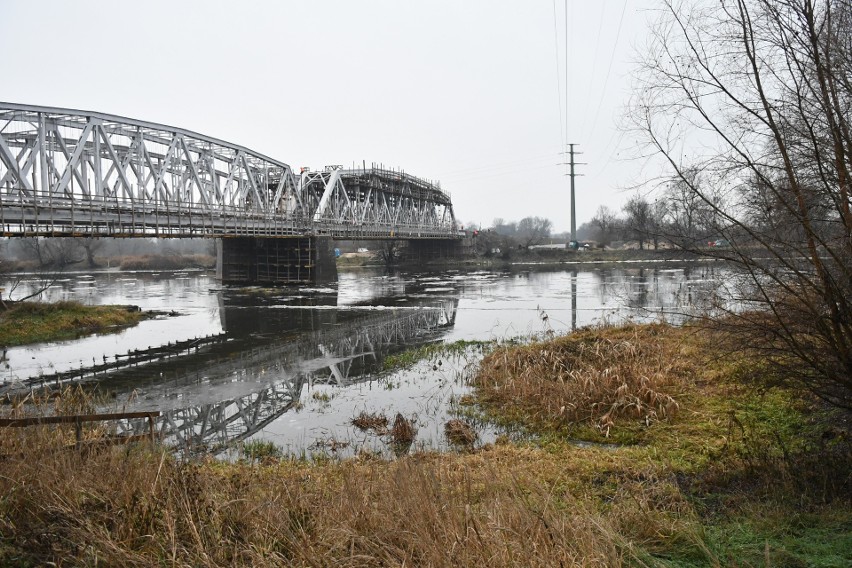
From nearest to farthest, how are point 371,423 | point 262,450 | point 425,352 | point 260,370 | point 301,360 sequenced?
point 262,450, point 371,423, point 260,370, point 301,360, point 425,352

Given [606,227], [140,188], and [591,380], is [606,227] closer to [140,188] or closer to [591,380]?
[591,380]

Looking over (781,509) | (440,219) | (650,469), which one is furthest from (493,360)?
(440,219)

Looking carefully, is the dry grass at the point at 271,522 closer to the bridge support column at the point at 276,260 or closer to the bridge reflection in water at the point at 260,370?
the bridge reflection in water at the point at 260,370

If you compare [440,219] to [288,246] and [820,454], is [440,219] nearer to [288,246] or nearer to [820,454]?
[288,246]

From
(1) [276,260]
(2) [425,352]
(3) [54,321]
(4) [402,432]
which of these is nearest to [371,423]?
(4) [402,432]

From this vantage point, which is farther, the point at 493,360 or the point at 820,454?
the point at 493,360

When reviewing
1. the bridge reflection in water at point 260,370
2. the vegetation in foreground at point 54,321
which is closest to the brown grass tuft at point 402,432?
the bridge reflection in water at point 260,370

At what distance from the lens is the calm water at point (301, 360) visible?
11531 mm

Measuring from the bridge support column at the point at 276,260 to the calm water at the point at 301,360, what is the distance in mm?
13092

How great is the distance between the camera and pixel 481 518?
5328mm

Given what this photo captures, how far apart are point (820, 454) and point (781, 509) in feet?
6.57

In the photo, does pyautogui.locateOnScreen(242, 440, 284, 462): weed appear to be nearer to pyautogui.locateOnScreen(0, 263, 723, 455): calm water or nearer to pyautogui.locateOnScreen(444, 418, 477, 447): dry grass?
pyautogui.locateOnScreen(0, 263, 723, 455): calm water

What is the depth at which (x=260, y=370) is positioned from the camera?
56.7 feet

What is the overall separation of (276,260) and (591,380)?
4502 cm
